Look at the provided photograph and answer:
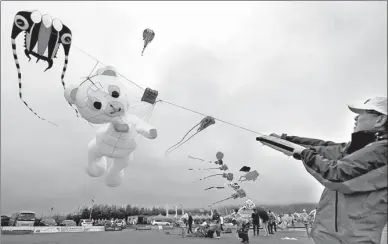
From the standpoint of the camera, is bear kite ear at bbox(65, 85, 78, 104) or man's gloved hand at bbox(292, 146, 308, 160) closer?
man's gloved hand at bbox(292, 146, 308, 160)

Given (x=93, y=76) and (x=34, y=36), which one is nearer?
(x=34, y=36)

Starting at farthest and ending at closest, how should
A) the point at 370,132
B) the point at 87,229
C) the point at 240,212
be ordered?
the point at 87,229 → the point at 240,212 → the point at 370,132

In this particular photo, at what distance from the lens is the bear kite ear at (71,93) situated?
24.0 feet

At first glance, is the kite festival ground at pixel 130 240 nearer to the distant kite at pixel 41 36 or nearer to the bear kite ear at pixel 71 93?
the bear kite ear at pixel 71 93

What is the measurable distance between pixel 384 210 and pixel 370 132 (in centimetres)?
49

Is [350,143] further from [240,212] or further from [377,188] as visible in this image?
[240,212]

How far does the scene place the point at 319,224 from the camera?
7.16ft

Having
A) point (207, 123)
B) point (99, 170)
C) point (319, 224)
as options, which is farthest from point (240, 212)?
point (319, 224)

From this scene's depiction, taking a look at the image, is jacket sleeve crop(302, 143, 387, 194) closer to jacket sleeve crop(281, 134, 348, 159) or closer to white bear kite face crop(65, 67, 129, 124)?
jacket sleeve crop(281, 134, 348, 159)

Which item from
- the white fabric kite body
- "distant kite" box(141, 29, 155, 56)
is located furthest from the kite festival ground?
"distant kite" box(141, 29, 155, 56)

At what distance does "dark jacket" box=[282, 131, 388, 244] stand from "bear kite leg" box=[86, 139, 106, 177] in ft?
22.2

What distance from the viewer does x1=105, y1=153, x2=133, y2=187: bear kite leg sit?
8336 mm

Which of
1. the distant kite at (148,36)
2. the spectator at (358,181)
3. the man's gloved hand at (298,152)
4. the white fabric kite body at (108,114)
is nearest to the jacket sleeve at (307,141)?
the spectator at (358,181)

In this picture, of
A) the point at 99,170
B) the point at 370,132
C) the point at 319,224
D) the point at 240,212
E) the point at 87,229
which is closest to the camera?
the point at 370,132
